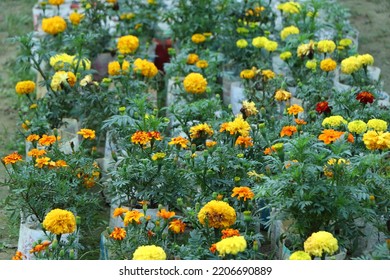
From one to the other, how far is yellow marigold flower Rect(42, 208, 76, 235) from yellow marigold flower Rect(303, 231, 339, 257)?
45.3 inches

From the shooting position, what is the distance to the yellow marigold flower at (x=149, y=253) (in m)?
4.73

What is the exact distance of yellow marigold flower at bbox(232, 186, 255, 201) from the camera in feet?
17.3

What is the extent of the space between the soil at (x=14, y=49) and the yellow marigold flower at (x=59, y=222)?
92cm

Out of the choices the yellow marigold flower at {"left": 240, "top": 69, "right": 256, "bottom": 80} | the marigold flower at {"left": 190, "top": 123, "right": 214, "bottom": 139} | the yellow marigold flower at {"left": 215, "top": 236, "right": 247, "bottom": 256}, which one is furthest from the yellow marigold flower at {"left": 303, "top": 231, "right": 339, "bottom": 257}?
the yellow marigold flower at {"left": 240, "top": 69, "right": 256, "bottom": 80}

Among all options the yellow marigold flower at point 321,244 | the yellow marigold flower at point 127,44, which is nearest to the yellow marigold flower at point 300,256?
the yellow marigold flower at point 321,244

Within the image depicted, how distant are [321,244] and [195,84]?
2.29m

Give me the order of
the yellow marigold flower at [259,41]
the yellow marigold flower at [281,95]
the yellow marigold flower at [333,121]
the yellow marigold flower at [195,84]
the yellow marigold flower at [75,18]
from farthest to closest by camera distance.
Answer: the yellow marigold flower at [75,18] < the yellow marigold flower at [259,41] < the yellow marigold flower at [195,84] < the yellow marigold flower at [281,95] < the yellow marigold flower at [333,121]

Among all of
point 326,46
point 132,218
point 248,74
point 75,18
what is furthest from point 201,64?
point 132,218

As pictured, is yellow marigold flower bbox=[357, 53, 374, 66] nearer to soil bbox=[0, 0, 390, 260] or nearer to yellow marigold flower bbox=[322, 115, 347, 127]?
yellow marigold flower bbox=[322, 115, 347, 127]

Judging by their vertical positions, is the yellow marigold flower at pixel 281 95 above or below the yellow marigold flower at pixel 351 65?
below

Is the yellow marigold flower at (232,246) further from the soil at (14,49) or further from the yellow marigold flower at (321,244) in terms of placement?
the soil at (14,49)

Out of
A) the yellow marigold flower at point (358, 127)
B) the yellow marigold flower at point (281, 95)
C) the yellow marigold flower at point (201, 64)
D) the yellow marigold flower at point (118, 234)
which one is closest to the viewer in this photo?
the yellow marigold flower at point (118, 234)

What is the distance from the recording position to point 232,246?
4719mm

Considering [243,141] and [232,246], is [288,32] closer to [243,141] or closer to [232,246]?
[243,141]
